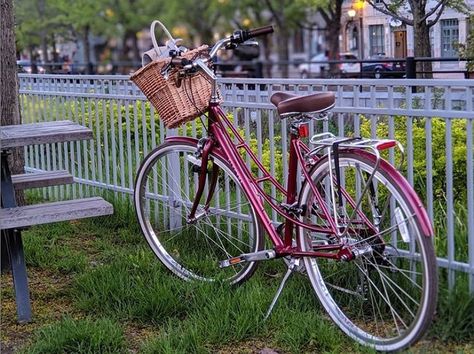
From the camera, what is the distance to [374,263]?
385cm

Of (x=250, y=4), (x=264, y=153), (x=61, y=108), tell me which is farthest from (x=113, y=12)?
(x=264, y=153)

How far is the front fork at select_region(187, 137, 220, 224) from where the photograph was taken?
457 cm

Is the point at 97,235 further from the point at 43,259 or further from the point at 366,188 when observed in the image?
the point at 366,188

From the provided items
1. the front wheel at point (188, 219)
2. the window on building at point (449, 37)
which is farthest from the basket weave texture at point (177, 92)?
the window on building at point (449, 37)

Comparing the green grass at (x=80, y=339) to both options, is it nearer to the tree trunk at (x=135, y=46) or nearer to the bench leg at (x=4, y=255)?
the bench leg at (x=4, y=255)

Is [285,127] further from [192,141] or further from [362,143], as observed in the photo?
[362,143]

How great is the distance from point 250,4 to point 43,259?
3109 cm

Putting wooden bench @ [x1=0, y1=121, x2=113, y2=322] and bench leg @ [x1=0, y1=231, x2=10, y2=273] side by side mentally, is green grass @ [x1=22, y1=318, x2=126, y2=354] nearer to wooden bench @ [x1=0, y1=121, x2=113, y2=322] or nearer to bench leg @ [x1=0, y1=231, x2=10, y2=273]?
wooden bench @ [x1=0, y1=121, x2=113, y2=322]

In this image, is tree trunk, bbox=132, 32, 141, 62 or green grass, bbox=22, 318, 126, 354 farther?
tree trunk, bbox=132, 32, 141, 62

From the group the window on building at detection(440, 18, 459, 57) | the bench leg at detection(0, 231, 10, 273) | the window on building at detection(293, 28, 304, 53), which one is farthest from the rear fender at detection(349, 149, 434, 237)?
the window on building at detection(293, 28, 304, 53)

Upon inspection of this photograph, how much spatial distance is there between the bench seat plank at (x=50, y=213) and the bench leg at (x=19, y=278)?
0.16 metres

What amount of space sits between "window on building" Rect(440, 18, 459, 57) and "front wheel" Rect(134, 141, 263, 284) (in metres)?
2.90

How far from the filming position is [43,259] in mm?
5520

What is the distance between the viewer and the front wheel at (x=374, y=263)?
11.3ft
